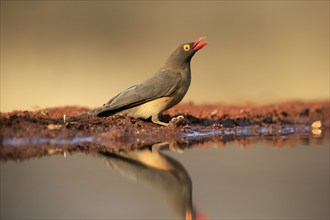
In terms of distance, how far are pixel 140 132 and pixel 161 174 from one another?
2.02 metres

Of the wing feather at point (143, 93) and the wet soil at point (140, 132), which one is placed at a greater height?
the wing feather at point (143, 93)

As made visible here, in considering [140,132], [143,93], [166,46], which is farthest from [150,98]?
[166,46]

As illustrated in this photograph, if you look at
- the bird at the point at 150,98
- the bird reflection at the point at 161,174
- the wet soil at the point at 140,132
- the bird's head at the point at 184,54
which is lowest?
the bird reflection at the point at 161,174

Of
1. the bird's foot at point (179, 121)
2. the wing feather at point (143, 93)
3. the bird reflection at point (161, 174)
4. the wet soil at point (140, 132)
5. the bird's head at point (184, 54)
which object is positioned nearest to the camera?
the bird reflection at point (161, 174)

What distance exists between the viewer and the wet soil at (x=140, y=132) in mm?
4461

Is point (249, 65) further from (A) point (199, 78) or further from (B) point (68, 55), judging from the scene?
(B) point (68, 55)

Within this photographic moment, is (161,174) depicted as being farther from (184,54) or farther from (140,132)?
(184,54)

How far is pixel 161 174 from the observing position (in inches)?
133

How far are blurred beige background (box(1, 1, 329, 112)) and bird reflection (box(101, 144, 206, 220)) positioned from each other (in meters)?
6.06

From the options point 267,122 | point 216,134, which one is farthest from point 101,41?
point 216,134

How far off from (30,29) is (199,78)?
3468 millimetres

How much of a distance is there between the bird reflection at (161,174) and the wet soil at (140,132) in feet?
1.39

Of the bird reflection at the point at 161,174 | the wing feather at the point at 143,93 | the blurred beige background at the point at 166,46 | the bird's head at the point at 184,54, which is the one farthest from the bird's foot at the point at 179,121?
the blurred beige background at the point at 166,46

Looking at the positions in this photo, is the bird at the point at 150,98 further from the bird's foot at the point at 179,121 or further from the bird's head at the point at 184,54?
the bird's head at the point at 184,54
